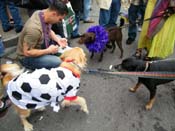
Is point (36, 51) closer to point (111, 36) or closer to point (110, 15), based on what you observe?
point (111, 36)

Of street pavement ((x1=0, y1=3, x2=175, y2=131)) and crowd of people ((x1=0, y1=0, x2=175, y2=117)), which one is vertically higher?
crowd of people ((x1=0, y1=0, x2=175, y2=117))

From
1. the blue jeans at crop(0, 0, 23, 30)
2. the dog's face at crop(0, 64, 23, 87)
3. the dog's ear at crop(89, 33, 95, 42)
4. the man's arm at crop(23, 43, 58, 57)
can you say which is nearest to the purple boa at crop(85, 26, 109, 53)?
the dog's ear at crop(89, 33, 95, 42)

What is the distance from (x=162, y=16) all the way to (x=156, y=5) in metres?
0.22

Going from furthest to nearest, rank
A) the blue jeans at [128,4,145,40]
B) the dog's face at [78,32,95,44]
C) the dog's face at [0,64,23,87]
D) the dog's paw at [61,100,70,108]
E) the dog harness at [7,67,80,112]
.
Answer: the blue jeans at [128,4,145,40] < the dog's face at [78,32,95,44] < the dog's paw at [61,100,70,108] < the dog's face at [0,64,23,87] < the dog harness at [7,67,80,112]

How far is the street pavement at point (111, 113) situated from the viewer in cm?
342

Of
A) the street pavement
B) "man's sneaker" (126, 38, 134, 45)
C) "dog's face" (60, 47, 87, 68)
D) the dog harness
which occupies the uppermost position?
"dog's face" (60, 47, 87, 68)

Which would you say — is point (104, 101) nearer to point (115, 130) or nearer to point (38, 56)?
point (115, 130)

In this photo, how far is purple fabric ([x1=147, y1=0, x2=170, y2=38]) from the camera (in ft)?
13.3

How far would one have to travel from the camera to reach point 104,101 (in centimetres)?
390

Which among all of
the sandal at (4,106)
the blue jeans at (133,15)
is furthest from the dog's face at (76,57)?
the blue jeans at (133,15)

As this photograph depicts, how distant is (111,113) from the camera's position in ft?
12.0

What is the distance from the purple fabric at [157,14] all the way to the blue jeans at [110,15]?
49.7 inches

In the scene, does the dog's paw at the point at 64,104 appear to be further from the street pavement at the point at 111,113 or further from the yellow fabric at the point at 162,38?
the yellow fabric at the point at 162,38

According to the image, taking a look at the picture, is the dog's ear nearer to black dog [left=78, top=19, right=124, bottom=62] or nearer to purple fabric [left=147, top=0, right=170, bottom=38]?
black dog [left=78, top=19, right=124, bottom=62]
